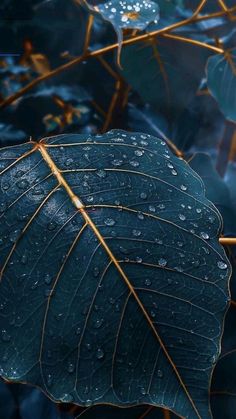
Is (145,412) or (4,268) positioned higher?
(4,268)

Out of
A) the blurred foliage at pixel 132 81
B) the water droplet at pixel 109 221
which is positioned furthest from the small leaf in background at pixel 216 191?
the water droplet at pixel 109 221

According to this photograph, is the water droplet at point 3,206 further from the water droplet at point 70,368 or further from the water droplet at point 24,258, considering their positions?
the water droplet at point 70,368

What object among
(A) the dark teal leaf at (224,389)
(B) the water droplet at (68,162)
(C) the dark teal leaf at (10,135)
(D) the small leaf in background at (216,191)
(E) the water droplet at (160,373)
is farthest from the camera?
(C) the dark teal leaf at (10,135)

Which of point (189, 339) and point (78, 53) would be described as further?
point (78, 53)

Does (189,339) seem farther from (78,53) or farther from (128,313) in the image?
(78,53)

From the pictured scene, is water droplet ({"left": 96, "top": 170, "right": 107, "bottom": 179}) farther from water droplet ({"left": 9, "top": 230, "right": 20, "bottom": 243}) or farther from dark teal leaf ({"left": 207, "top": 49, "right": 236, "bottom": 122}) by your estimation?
dark teal leaf ({"left": 207, "top": 49, "right": 236, "bottom": 122})

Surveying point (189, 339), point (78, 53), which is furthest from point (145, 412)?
point (78, 53)

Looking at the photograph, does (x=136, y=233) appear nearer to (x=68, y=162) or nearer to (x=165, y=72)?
(x=68, y=162)
